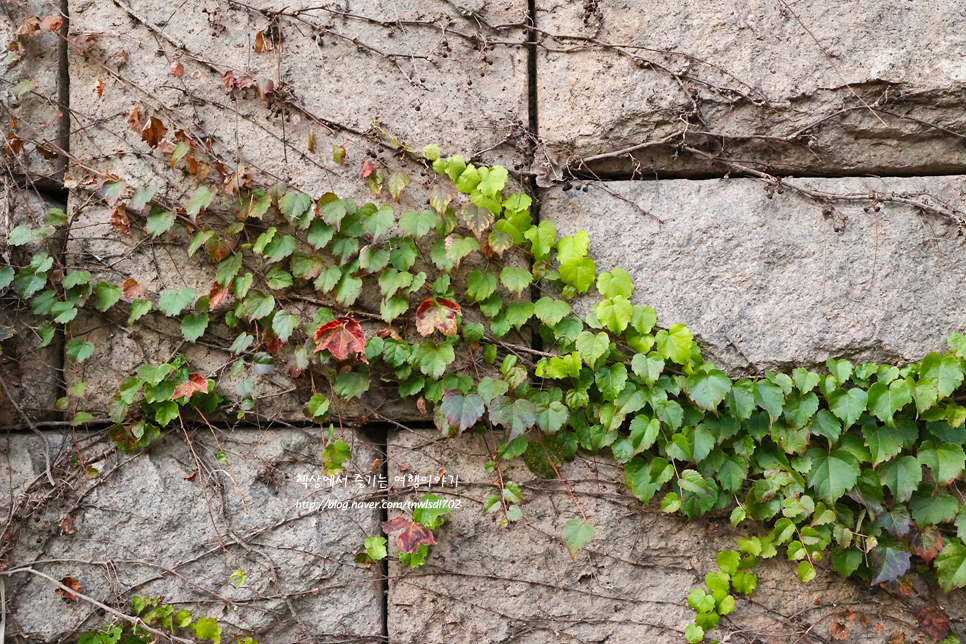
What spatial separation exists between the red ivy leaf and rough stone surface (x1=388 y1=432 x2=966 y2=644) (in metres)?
0.09

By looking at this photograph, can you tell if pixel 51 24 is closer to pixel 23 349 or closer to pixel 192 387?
pixel 23 349

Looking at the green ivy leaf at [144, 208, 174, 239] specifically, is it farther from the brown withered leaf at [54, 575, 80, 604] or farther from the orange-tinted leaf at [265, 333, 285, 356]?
the brown withered leaf at [54, 575, 80, 604]

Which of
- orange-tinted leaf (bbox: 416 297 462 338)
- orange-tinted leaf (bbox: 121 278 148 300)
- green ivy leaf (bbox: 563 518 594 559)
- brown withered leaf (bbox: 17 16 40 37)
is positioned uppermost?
brown withered leaf (bbox: 17 16 40 37)

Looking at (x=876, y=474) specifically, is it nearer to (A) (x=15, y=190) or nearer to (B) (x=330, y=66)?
(B) (x=330, y=66)

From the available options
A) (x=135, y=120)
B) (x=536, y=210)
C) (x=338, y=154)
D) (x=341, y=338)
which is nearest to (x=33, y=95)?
(x=135, y=120)

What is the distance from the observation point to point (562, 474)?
1.97 m

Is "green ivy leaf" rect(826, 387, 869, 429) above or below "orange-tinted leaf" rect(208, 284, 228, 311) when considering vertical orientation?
below

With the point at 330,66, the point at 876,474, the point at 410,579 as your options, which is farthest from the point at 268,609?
the point at 876,474

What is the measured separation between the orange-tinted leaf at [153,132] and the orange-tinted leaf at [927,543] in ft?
8.38

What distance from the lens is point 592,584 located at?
6.44 feet

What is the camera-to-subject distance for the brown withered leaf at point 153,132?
194cm

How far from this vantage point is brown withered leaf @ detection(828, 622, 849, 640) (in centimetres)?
193

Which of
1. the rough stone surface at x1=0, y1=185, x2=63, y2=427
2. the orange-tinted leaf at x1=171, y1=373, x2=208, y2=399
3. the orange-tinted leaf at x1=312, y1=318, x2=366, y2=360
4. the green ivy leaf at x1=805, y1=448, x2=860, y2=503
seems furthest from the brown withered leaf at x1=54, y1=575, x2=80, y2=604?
the green ivy leaf at x1=805, y1=448, x2=860, y2=503

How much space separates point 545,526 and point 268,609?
34.4 inches
